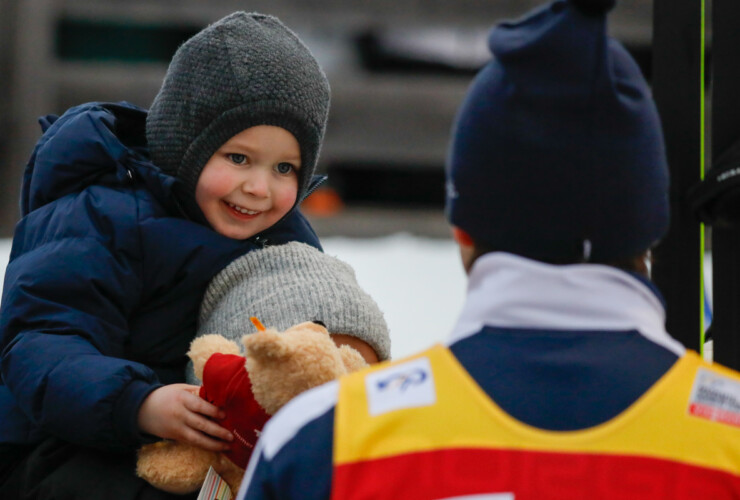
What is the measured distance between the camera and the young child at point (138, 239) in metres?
1.39

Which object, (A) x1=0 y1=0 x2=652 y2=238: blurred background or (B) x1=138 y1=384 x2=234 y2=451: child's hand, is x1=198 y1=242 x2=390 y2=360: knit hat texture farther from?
(A) x1=0 y1=0 x2=652 y2=238: blurred background

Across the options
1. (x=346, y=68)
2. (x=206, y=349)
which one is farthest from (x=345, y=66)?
(x=206, y=349)

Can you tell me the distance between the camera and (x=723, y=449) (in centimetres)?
89

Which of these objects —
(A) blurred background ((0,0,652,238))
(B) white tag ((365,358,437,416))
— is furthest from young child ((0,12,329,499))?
(A) blurred background ((0,0,652,238))

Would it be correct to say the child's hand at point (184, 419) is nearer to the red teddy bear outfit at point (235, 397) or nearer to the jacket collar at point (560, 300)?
the red teddy bear outfit at point (235, 397)

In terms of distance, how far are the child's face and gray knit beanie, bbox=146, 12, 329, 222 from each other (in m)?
0.02

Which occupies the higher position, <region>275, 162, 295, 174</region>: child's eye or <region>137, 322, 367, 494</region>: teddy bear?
<region>275, 162, 295, 174</region>: child's eye

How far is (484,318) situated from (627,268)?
0.16 metres

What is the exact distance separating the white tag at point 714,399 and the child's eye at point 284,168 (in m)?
0.96

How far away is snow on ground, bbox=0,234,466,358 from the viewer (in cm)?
416

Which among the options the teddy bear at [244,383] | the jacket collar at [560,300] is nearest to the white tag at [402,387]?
the jacket collar at [560,300]

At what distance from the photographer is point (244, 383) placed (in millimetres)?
1300

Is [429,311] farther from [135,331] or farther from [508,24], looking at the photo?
[508,24]

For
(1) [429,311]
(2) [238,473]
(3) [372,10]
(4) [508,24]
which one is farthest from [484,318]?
(3) [372,10]
